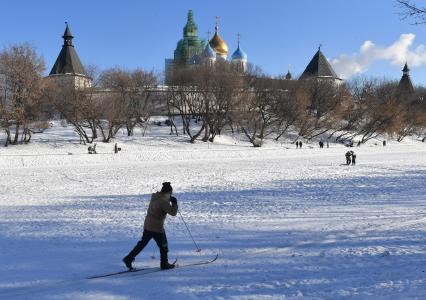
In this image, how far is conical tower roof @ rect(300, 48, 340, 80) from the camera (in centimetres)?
8546

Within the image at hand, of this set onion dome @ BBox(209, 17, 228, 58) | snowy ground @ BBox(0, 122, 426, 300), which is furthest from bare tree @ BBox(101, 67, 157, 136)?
onion dome @ BBox(209, 17, 228, 58)

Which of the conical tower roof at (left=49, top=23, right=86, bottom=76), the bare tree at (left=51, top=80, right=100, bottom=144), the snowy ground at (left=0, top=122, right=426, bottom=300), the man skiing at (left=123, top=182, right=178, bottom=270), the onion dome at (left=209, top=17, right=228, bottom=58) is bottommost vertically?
the snowy ground at (left=0, top=122, right=426, bottom=300)

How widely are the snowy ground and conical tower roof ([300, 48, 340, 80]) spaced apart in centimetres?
6629

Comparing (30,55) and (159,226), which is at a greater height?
(30,55)

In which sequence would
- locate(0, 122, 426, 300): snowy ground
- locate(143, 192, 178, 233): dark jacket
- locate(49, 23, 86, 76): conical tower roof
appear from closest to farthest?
locate(0, 122, 426, 300): snowy ground, locate(143, 192, 178, 233): dark jacket, locate(49, 23, 86, 76): conical tower roof

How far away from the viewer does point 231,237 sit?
959 centimetres

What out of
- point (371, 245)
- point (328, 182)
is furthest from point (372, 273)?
point (328, 182)

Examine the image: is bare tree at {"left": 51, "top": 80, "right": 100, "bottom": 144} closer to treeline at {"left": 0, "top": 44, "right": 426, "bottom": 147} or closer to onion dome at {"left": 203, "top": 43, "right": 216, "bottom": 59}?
treeline at {"left": 0, "top": 44, "right": 426, "bottom": 147}

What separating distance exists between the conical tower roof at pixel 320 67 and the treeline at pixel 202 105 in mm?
11700

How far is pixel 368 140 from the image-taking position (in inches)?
2478

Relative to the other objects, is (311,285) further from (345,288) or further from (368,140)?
(368,140)

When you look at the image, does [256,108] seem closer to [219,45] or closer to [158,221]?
[219,45]

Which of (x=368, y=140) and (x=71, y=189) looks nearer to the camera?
(x=71, y=189)

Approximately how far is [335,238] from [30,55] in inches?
1535
